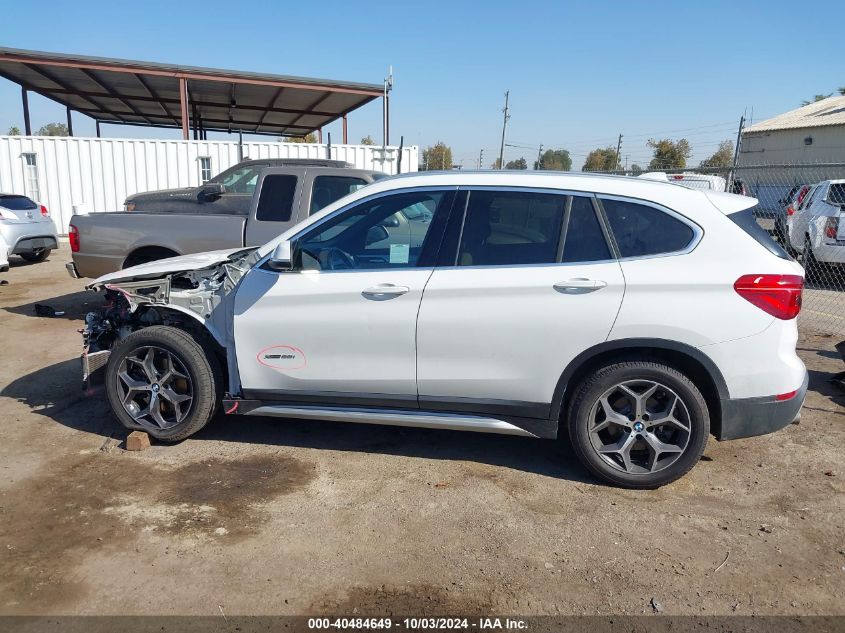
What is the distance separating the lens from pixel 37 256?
44.4 ft

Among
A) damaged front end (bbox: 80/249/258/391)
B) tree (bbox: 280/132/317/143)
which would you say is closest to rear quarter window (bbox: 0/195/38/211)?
damaged front end (bbox: 80/249/258/391)

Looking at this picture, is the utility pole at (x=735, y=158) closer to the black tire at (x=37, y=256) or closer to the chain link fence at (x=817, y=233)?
the chain link fence at (x=817, y=233)

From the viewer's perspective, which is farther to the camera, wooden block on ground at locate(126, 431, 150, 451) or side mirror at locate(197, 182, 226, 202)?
side mirror at locate(197, 182, 226, 202)

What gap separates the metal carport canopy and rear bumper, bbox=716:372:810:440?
1689 centimetres

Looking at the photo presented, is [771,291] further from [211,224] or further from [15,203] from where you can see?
[15,203]

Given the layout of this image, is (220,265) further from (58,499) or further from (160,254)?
(160,254)

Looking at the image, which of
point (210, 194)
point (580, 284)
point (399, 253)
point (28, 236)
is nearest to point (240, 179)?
point (210, 194)

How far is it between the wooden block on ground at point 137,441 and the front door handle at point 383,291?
76.0 inches

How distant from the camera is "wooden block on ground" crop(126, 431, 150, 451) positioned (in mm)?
4383

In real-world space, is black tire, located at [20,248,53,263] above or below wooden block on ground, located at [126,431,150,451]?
above

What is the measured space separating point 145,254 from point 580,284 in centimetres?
590

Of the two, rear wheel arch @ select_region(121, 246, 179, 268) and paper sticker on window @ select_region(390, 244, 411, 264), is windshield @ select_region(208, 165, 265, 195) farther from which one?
paper sticker on window @ select_region(390, 244, 411, 264)

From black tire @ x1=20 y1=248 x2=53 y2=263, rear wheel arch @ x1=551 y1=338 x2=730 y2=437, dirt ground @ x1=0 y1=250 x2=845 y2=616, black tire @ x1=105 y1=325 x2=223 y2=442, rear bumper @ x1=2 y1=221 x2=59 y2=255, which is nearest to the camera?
dirt ground @ x1=0 y1=250 x2=845 y2=616

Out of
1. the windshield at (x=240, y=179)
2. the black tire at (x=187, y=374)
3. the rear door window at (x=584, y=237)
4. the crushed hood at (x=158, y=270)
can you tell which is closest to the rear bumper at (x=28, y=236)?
the windshield at (x=240, y=179)
